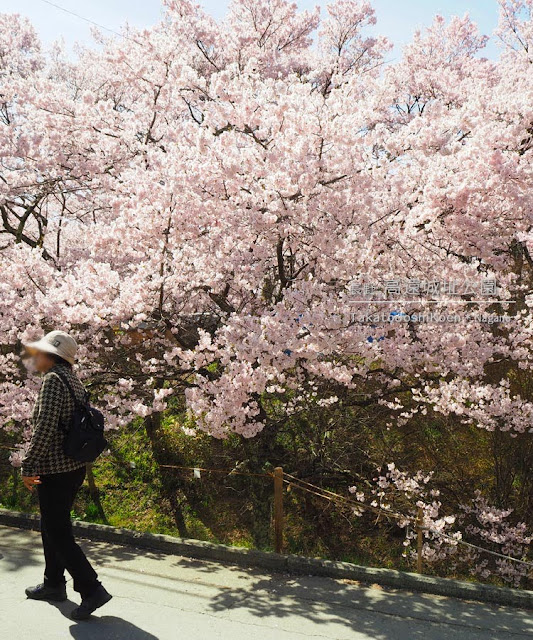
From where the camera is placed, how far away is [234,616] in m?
3.69

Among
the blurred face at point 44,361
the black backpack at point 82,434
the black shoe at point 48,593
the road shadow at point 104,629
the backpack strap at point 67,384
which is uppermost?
the blurred face at point 44,361

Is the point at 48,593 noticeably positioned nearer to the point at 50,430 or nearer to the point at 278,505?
the point at 50,430

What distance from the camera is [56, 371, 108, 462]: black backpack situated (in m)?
3.32

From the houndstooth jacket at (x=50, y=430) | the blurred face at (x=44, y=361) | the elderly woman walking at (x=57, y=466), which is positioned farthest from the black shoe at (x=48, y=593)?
the blurred face at (x=44, y=361)

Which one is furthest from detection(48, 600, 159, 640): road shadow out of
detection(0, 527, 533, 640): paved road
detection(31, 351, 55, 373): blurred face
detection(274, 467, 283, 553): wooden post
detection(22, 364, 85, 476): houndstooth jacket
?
detection(274, 467, 283, 553): wooden post

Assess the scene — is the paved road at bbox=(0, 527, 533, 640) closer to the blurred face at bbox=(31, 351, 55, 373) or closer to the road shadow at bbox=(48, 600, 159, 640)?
the road shadow at bbox=(48, 600, 159, 640)

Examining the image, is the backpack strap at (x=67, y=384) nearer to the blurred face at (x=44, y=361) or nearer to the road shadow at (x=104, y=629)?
the blurred face at (x=44, y=361)

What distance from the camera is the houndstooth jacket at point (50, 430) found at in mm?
3275

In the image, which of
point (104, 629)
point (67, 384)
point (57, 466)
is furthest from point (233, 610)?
point (67, 384)

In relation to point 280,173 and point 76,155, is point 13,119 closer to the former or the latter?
point 76,155

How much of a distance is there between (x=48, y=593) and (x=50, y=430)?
1.11m

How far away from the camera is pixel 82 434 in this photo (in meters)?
3.35

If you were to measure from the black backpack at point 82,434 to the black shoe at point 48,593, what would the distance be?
2.97 feet

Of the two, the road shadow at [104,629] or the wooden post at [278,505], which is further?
the wooden post at [278,505]
